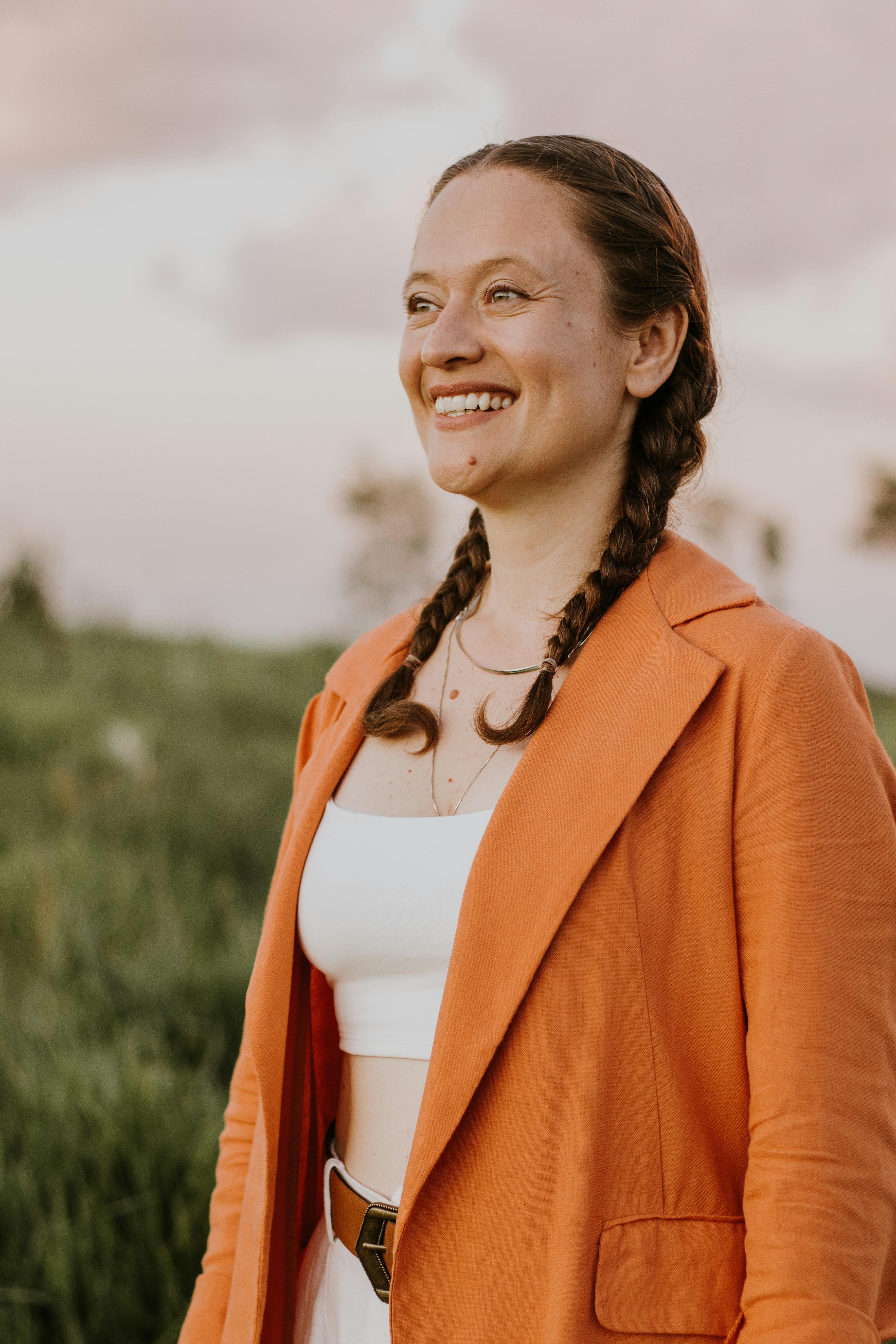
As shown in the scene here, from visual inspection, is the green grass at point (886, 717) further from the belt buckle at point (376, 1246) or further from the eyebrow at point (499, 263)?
the belt buckle at point (376, 1246)

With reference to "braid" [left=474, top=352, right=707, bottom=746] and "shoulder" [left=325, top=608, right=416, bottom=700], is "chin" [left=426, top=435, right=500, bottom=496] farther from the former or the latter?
"shoulder" [left=325, top=608, right=416, bottom=700]

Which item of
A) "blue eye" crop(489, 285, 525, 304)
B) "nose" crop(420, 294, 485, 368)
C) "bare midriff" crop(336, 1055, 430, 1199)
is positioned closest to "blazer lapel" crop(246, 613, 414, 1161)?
"bare midriff" crop(336, 1055, 430, 1199)

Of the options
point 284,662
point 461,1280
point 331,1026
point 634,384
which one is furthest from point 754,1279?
point 284,662

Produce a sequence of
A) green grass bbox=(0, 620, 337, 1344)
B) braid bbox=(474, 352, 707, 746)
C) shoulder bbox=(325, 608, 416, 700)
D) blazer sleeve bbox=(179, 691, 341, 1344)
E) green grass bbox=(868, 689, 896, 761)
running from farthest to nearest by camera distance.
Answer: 1. green grass bbox=(868, 689, 896, 761)
2. green grass bbox=(0, 620, 337, 1344)
3. shoulder bbox=(325, 608, 416, 700)
4. blazer sleeve bbox=(179, 691, 341, 1344)
5. braid bbox=(474, 352, 707, 746)

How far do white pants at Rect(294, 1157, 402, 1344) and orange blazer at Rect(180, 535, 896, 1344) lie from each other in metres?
0.18

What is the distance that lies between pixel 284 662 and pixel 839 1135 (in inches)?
420

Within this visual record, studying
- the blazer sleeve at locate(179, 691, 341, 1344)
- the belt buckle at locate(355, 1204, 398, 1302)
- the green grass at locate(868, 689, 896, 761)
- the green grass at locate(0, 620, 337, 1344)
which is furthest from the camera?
the green grass at locate(868, 689, 896, 761)

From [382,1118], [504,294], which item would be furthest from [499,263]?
[382,1118]

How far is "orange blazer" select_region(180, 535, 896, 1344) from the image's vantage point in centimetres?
129

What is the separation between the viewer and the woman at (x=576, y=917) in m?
1.31

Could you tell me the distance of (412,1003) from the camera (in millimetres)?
1591

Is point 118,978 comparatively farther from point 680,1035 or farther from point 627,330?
point 627,330

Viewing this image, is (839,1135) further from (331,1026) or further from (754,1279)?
(331,1026)

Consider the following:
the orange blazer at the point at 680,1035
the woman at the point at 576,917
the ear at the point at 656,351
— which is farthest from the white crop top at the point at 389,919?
the ear at the point at 656,351
